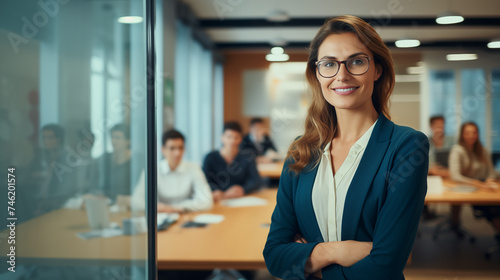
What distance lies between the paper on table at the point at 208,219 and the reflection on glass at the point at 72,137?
621 mm

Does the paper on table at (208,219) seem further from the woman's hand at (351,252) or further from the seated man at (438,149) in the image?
the seated man at (438,149)

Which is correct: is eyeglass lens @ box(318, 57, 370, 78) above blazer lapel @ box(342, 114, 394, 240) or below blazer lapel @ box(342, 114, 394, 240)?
above

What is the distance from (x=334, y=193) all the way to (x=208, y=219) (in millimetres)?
1320

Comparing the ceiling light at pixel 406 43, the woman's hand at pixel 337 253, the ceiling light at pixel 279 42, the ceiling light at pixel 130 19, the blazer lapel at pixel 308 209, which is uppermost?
the ceiling light at pixel 279 42

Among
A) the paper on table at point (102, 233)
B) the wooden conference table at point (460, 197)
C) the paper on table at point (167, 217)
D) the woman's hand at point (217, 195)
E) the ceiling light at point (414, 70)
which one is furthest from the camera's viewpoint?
the woman's hand at point (217, 195)

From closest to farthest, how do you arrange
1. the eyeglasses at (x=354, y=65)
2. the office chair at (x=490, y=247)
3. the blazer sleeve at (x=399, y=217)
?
the blazer sleeve at (x=399, y=217)
the eyeglasses at (x=354, y=65)
the office chair at (x=490, y=247)

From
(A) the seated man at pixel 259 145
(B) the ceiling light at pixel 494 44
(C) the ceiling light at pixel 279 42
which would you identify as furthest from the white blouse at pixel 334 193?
(A) the seated man at pixel 259 145

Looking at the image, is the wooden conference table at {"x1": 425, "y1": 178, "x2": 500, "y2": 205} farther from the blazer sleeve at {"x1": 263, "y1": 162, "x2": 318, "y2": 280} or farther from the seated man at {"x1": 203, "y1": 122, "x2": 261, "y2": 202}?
the blazer sleeve at {"x1": 263, "y1": 162, "x2": 318, "y2": 280}

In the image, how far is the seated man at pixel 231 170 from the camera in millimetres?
2992

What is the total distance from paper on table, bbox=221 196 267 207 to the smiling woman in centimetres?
141

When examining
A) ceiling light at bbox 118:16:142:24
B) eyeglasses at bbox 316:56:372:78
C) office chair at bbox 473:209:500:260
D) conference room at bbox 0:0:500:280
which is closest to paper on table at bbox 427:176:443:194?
office chair at bbox 473:209:500:260

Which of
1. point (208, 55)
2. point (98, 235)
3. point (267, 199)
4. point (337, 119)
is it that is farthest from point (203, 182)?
point (208, 55)

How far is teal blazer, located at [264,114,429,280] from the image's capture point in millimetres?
970

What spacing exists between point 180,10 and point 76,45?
200 cm
